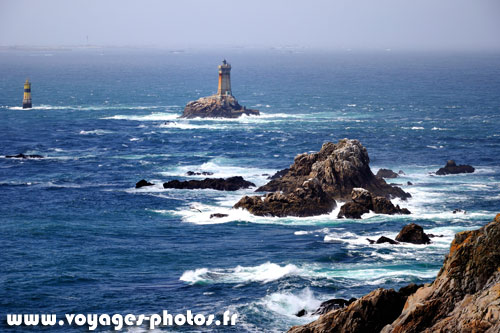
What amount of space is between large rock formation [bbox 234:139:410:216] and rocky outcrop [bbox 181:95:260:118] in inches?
3023

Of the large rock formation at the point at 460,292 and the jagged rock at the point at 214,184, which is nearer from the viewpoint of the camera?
the large rock formation at the point at 460,292

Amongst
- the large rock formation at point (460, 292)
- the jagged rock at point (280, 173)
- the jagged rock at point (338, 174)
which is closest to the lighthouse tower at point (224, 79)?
the jagged rock at point (280, 173)

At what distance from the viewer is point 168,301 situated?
58312 mm

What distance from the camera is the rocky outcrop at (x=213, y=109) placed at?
17550 cm

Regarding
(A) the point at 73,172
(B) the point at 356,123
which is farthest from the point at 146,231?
(B) the point at 356,123

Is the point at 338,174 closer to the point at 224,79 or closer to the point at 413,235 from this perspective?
the point at 413,235

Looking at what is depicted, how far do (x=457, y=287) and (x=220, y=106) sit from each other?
458 feet

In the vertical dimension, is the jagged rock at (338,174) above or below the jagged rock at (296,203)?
above

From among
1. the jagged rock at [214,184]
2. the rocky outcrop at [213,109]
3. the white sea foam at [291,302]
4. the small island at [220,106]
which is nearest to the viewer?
the white sea foam at [291,302]

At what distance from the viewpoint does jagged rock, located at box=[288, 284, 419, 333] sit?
137 feet

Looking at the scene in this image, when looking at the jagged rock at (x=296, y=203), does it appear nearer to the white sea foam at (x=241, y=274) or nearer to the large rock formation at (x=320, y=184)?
the large rock formation at (x=320, y=184)

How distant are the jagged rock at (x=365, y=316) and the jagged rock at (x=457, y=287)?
2011 millimetres

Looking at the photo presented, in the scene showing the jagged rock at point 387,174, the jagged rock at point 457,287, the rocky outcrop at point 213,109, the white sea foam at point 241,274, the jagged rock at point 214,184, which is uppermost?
the jagged rock at point 457,287

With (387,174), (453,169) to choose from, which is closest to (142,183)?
(387,174)
